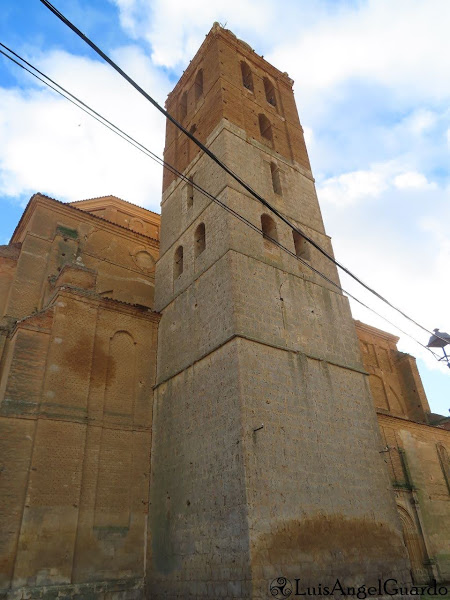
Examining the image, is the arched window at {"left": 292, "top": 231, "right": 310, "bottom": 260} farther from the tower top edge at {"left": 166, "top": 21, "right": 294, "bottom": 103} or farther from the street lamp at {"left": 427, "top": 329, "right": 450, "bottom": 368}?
the tower top edge at {"left": 166, "top": 21, "right": 294, "bottom": 103}

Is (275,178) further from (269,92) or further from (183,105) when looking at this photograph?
(183,105)

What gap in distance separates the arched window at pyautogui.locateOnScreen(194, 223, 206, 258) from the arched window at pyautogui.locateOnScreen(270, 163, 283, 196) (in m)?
3.22

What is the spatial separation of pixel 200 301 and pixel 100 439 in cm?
473

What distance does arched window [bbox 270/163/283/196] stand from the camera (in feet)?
53.4

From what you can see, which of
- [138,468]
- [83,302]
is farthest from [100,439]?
[83,302]

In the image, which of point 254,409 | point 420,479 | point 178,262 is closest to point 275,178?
point 178,262

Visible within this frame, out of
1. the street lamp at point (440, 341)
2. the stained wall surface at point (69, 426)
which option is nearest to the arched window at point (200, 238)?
the stained wall surface at point (69, 426)

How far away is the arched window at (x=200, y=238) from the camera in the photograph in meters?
14.8

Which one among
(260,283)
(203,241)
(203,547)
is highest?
(203,241)

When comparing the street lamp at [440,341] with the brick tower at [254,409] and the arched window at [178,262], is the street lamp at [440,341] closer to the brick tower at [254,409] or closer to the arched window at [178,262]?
the brick tower at [254,409]

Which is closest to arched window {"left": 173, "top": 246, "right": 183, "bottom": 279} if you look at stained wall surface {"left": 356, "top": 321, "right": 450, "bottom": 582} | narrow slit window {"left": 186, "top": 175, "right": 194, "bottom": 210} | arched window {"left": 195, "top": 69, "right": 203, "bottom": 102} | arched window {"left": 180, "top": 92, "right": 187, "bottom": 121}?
narrow slit window {"left": 186, "top": 175, "right": 194, "bottom": 210}

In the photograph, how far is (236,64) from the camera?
62.5 ft

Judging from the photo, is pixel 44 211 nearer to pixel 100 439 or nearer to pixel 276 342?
pixel 100 439

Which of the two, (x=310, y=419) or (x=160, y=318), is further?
(x=160, y=318)
